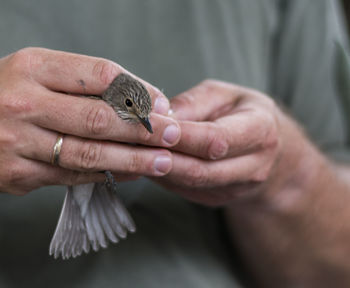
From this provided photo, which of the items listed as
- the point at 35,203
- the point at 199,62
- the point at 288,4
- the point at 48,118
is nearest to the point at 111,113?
the point at 48,118

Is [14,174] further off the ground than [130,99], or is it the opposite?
[130,99]

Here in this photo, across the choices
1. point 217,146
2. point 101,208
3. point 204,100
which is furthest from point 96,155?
point 204,100

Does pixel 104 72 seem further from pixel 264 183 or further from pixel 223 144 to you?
pixel 264 183

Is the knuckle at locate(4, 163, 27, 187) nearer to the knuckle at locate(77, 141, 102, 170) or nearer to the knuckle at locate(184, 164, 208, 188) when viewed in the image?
the knuckle at locate(77, 141, 102, 170)

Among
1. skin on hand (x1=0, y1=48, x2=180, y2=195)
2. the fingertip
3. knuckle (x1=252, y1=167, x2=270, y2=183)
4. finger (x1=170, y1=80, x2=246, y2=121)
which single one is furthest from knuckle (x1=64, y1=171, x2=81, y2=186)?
knuckle (x1=252, y1=167, x2=270, y2=183)

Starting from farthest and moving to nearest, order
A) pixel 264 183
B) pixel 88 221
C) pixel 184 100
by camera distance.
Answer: pixel 264 183, pixel 184 100, pixel 88 221

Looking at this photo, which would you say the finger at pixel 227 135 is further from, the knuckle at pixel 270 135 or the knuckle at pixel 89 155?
the knuckle at pixel 89 155

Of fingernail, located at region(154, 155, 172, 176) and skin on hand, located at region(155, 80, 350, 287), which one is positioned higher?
fingernail, located at region(154, 155, 172, 176)
